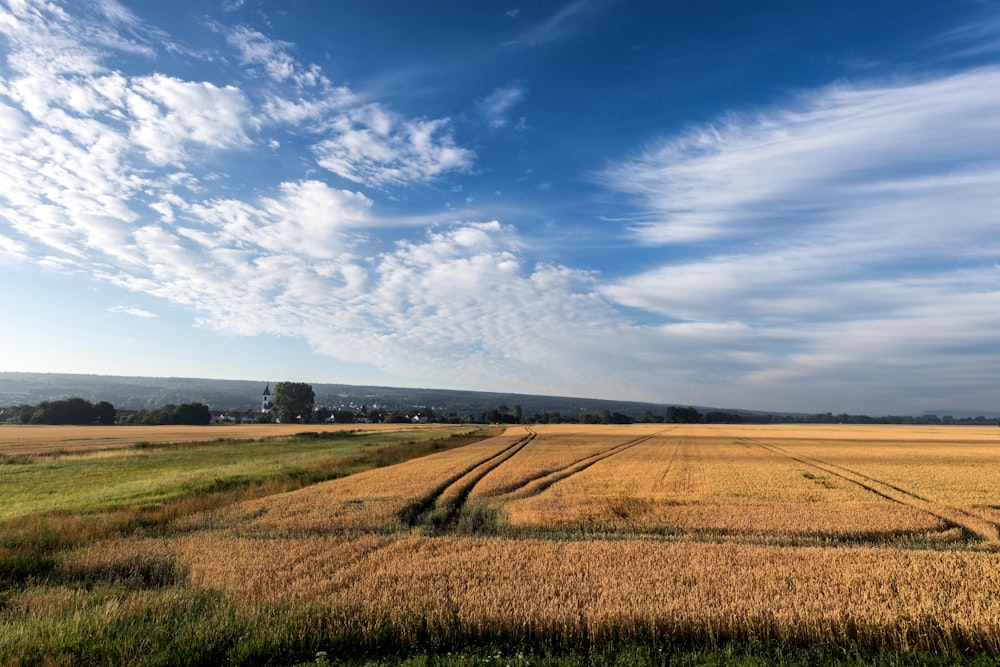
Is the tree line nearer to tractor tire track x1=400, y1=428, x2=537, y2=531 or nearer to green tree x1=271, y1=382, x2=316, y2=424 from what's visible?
green tree x1=271, y1=382, x2=316, y2=424

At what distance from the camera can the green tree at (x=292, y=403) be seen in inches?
6147

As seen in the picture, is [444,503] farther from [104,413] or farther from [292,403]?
[292,403]

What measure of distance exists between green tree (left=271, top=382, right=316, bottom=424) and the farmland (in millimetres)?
142404

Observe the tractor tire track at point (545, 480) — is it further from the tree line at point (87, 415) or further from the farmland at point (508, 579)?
the tree line at point (87, 415)

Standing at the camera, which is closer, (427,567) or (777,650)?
(777,650)

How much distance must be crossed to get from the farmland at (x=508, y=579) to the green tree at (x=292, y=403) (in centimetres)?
14240

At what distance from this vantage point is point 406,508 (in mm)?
18625

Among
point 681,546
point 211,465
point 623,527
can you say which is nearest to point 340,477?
Result: point 211,465

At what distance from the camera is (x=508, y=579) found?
994 centimetres

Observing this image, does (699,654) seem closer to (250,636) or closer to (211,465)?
(250,636)

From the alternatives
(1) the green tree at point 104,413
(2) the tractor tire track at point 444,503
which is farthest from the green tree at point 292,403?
(2) the tractor tire track at point 444,503

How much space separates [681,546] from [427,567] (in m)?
5.98

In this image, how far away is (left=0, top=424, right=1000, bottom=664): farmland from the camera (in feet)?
24.2

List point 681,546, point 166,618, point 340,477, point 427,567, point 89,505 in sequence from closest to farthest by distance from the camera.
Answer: point 166,618 < point 427,567 < point 681,546 < point 89,505 < point 340,477
